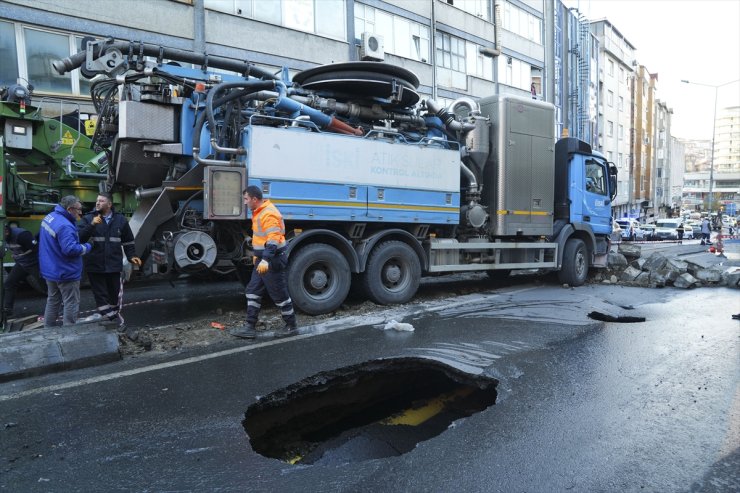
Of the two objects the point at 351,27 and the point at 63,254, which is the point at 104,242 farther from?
the point at 351,27

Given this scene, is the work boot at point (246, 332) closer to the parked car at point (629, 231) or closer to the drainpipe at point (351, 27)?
the drainpipe at point (351, 27)

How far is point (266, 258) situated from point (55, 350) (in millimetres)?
2156

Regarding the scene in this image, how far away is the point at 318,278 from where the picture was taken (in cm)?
707

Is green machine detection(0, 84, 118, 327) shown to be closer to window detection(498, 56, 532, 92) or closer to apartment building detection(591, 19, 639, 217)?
window detection(498, 56, 532, 92)

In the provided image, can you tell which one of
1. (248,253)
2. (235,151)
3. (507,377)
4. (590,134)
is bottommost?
(507,377)

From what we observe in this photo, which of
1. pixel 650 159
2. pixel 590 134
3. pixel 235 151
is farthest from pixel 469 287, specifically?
pixel 650 159

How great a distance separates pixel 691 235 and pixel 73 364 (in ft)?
145

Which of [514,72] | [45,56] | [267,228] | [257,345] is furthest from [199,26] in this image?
[514,72]

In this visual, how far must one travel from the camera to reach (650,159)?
66.1m

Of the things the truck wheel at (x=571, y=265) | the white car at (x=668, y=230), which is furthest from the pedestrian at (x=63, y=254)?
the white car at (x=668, y=230)

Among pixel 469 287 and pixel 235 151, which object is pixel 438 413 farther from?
pixel 469 287

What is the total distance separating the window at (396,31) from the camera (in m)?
20.1

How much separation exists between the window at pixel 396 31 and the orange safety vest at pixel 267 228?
15742 mm

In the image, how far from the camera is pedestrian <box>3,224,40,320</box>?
680 centimetres
